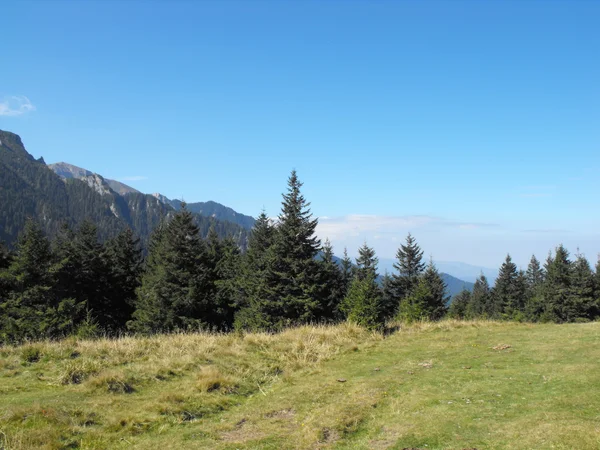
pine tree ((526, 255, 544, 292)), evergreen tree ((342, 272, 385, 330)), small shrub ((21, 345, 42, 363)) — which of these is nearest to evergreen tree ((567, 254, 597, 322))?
pine tree ((526, 255, 544, 292))

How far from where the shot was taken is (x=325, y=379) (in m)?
10.3

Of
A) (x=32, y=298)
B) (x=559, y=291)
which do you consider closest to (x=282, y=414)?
(x=32, y=298)

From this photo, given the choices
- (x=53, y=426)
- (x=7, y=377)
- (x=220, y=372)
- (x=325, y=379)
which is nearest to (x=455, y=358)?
(x=325, y=379)

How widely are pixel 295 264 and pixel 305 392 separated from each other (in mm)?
24426

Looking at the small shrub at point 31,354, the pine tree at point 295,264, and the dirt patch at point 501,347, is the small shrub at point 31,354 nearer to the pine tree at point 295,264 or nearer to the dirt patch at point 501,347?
the dirt patch at point 501,347

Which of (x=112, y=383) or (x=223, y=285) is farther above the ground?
(x=112, y=383)

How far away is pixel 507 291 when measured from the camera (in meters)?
76.8

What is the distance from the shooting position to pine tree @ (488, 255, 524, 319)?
74062 mm

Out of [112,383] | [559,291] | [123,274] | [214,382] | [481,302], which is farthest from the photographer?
[481,302]

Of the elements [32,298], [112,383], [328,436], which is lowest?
[32,298]

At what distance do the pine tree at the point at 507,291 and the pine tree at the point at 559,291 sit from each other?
10.8 meters

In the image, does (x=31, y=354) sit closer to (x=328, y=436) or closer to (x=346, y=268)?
(x=328, y=436)

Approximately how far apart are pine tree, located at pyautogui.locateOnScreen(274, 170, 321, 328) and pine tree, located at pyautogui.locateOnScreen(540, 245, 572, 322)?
155ft

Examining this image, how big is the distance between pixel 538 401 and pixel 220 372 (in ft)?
25.2
